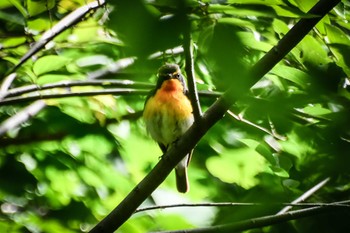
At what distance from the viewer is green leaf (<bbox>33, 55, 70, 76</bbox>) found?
252 cm

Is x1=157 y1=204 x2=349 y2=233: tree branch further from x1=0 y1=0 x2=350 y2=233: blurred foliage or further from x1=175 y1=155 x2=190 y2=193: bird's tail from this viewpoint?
x1=175 y1=155 x2=190 y2=193: bird's tail

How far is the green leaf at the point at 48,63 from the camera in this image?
2.52 meters

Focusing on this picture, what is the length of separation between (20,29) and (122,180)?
1.10 metres

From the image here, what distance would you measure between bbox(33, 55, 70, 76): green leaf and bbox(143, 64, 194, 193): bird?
103 cm

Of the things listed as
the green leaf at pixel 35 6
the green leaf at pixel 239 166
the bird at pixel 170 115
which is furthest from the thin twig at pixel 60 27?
the green leaf at pixel 239 166

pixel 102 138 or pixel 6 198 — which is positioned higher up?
pixel 102 138

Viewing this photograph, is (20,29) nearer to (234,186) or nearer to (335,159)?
(234,186)

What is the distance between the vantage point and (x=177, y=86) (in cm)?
388

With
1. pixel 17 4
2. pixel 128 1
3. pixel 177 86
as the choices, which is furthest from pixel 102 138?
pixel 128 1

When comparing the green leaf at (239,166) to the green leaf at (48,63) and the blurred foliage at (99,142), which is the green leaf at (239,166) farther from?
the green leaf at (48,63)

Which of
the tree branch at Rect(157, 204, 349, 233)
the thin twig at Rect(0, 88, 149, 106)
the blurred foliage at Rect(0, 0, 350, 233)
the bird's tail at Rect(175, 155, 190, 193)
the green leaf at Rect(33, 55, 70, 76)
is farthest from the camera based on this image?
the bird's tail at Rect(175, 155, 190, 193)

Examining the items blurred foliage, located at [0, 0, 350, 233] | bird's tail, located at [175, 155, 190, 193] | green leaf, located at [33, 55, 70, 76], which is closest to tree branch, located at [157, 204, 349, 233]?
blurred foliage, located at [0, 0, 350, 233]

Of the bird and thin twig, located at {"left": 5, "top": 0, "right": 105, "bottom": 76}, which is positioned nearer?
thin twig, located at {"left": 5, "top": 0, "right": 105, "bottom": 76}

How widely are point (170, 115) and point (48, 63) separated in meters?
1.34
